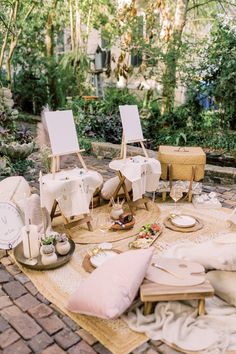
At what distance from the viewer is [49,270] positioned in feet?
9.95

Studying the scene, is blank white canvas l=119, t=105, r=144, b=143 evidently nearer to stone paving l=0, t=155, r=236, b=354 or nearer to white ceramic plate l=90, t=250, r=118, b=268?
white ceramic plate l=90, t=250, r=118, b=268

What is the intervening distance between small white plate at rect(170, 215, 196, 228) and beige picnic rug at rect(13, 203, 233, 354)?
12 cm

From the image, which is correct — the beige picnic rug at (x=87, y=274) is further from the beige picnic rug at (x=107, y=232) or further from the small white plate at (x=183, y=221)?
the small white plate at (x=183, y=221)

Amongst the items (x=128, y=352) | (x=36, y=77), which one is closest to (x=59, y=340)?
(x=128, y=352)

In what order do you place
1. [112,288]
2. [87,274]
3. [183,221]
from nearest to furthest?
[112,288] → [87,274] → [183,221]

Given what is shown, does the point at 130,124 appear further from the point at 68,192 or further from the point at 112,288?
the point at 112,288

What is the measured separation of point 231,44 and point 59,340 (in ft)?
18.4

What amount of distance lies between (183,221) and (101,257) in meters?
1.28

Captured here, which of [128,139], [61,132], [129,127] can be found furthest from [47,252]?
[129,127]

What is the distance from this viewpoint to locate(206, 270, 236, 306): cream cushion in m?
2.58

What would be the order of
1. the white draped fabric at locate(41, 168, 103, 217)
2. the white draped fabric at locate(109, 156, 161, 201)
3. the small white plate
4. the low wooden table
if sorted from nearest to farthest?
the low wooden table, the white draped fabric at locate(41, 168, 103, 217), the small white plate, the white draped fabric at locate(109, 156, 161, 201)

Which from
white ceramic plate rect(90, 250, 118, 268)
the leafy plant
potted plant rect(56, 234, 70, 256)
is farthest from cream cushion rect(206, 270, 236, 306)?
the leafy plant

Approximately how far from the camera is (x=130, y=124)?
14.4ft

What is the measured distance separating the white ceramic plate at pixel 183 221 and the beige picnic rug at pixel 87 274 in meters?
0.12
